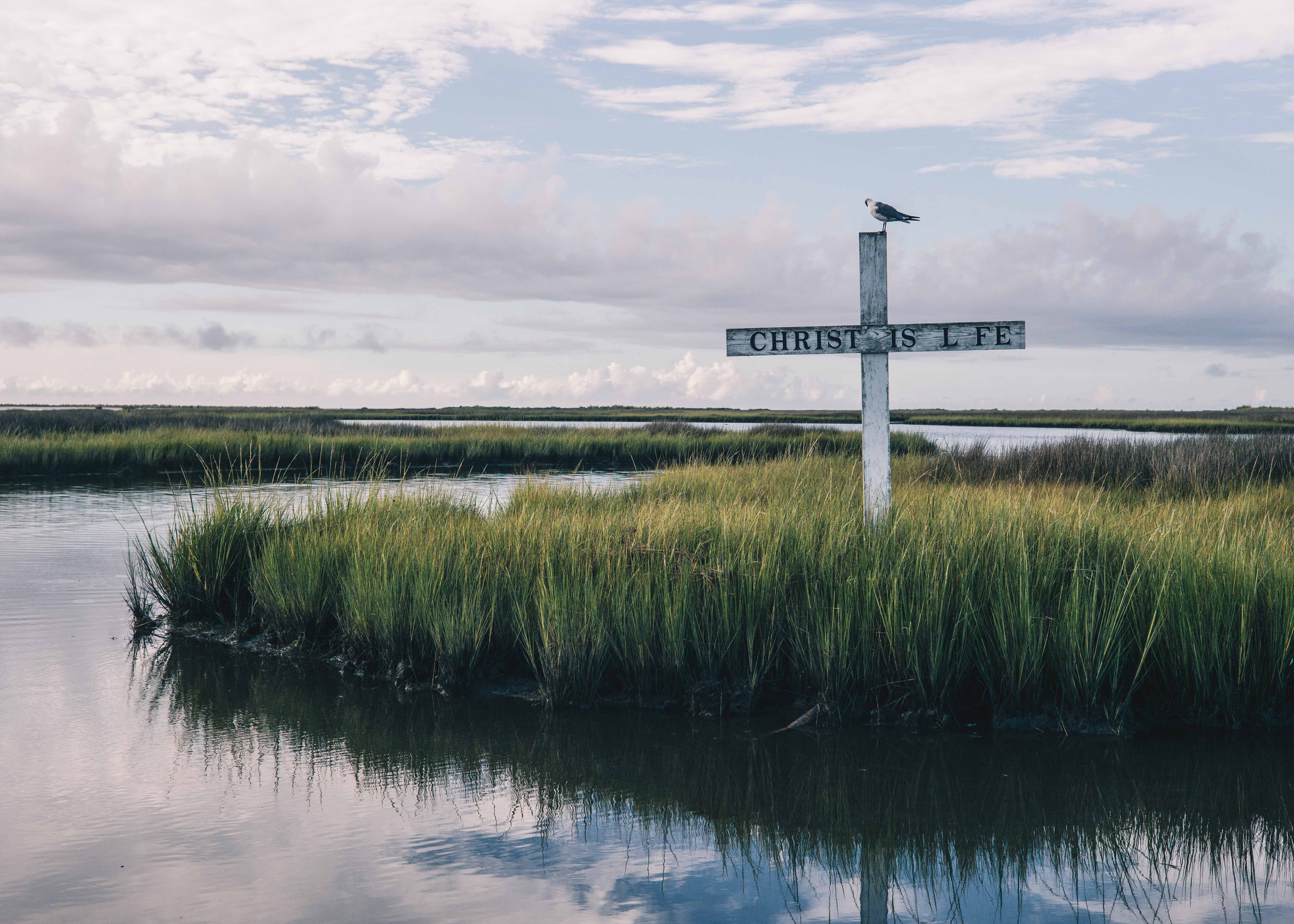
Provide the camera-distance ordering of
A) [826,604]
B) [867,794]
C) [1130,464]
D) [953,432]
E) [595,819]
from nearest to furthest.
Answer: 1. [595,819]
2. [867,794]
3. [826,604]
4. [1130,464]
5. [953,432]

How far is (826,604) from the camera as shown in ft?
19.1

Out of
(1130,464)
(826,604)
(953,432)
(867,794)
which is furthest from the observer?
(953,432)

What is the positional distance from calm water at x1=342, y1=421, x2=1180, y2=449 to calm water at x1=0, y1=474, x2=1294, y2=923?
53.6 feet

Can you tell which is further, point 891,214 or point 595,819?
point 891,214

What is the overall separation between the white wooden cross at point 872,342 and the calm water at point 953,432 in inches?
507

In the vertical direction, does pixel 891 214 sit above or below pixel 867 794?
above

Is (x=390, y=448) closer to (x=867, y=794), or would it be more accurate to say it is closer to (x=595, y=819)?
(x=595, y=819)

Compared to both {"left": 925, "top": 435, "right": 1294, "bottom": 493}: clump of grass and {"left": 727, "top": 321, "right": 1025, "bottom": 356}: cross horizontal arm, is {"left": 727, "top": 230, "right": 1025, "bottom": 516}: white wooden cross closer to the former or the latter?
{"left": 727, "top": 321, "right": 1025, "bottom": 356}: cross horizontal arm

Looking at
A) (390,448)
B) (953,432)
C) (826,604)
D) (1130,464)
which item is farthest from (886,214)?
(953,432)

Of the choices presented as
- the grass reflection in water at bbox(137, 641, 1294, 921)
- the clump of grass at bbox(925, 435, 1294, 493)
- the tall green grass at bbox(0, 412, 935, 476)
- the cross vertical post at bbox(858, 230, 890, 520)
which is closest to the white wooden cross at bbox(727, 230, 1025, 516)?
the cross vertical post at bbox(858, 230, 890, 520)

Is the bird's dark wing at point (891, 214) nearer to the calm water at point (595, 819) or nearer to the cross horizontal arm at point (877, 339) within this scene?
the cross horizontal arm at point (877, 339)

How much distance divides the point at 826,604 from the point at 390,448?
2911 cm

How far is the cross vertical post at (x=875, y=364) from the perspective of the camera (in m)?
8.13

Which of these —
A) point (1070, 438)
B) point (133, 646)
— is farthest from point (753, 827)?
point (1070, 438)
